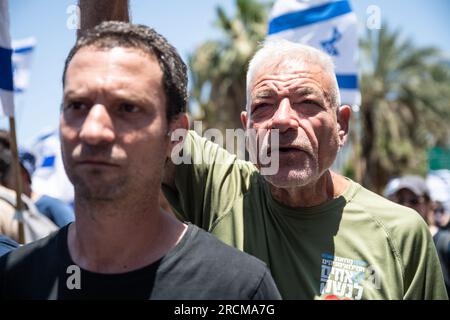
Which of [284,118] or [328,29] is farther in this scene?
[328,29]

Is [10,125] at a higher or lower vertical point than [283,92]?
lower

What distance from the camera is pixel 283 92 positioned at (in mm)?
2479

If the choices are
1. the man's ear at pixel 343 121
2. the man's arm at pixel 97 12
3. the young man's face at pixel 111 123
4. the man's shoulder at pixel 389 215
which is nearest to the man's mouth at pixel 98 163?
the young man's face at pixel 111 123

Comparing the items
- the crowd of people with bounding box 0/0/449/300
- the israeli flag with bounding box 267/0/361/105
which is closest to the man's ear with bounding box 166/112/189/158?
the crowd of people with bounding box 0/0/449/300

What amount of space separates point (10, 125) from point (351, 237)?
2349 mm

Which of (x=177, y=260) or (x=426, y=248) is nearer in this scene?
(x=177, y=260)

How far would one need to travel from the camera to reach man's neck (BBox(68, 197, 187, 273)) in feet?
5.77

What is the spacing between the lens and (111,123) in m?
1.69

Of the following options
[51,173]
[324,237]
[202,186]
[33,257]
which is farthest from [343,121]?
[51,173]

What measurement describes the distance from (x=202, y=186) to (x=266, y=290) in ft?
3.21

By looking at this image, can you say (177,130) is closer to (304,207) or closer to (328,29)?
(304,207)

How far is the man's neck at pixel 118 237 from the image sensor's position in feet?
5.77
